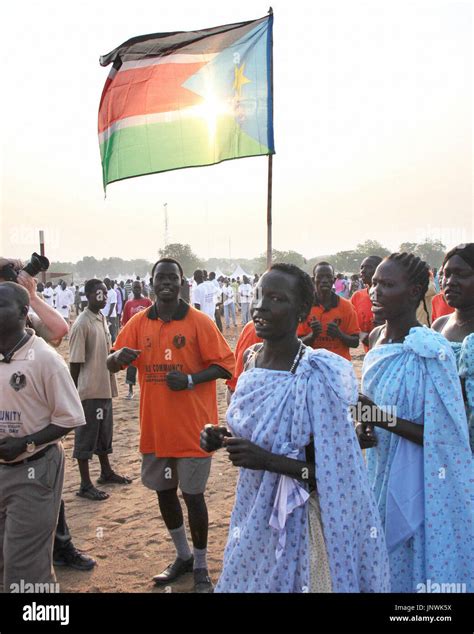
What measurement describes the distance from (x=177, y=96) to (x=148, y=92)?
33 centimetres

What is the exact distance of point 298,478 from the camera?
236 centimetres

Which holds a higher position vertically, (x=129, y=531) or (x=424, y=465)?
(x=424, y=465)

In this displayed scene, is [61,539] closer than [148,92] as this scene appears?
Yes

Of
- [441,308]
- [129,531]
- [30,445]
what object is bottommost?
[129,531]

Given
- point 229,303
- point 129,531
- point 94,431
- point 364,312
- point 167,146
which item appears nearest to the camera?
point 129,531

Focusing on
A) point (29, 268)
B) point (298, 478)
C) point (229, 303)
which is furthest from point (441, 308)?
point (229, 303)

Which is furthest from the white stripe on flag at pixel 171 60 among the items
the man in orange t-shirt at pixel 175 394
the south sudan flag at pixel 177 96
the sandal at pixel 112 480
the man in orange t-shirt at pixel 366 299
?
the sandal at pixel 112 480

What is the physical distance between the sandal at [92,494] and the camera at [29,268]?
2.64 metres

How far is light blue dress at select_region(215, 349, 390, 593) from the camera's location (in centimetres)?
234

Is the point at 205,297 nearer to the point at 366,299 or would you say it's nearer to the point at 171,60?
the point at 366,299

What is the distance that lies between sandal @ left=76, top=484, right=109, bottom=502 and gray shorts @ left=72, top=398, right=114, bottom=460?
33 centimetres

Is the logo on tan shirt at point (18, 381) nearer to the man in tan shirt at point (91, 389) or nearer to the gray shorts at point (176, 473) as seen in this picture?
the gray shorts at point (176, 473)

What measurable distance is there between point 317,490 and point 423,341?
98 centimetres
